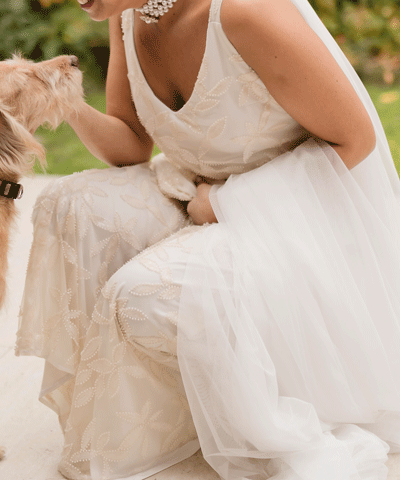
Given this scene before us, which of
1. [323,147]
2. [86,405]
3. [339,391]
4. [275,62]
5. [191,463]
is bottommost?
[191,463]

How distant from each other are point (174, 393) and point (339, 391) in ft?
1.09

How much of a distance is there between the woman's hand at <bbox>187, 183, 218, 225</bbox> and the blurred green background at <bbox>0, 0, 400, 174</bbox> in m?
3.43

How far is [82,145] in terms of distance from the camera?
3.92 m

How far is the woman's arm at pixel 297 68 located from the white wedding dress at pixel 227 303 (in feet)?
0.13

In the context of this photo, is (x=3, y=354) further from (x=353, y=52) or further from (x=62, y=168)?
(x=353, y=52)

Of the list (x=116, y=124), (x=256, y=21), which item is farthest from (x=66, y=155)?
(x=256, y=21)

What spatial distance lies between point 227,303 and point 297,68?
0.46m

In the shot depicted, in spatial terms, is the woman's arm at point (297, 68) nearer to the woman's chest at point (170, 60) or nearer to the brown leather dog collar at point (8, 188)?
the woman's chest at point (170, 60)

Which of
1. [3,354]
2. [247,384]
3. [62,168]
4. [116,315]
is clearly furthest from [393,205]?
[62,168]

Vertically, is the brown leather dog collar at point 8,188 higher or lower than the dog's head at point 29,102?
lower

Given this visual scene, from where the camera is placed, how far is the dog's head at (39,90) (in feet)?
4.37

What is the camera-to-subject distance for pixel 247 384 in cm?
106

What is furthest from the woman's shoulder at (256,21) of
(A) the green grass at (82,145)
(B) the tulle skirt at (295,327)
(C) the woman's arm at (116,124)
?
(A) the green grass at (82,145)

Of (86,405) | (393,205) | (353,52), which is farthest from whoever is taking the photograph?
(353,52)
